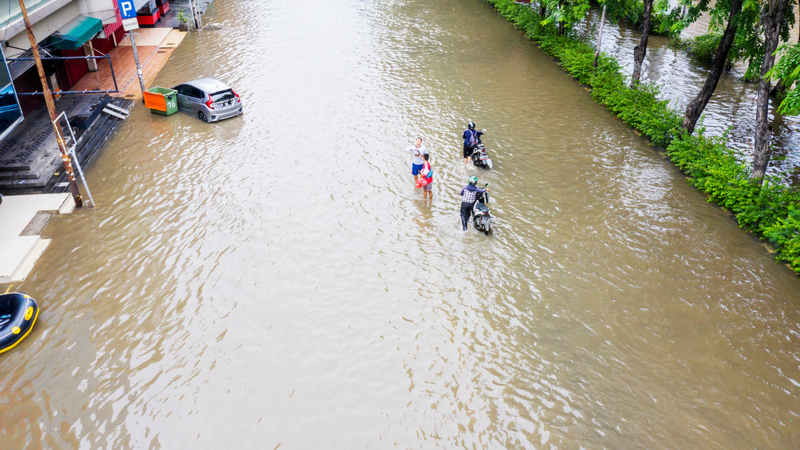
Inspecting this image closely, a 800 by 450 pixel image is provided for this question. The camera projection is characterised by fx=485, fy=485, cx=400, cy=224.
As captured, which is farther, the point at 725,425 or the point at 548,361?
the point at 548,361

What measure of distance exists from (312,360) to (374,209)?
605 cm

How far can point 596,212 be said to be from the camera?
15.4 metres

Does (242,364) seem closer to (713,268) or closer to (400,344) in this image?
(400,344)

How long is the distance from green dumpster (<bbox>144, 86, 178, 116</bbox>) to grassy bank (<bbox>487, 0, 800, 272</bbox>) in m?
19.3

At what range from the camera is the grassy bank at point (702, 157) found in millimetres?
13859

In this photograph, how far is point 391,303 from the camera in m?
12.0

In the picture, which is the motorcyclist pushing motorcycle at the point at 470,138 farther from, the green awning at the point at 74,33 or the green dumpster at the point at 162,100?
the green awning at the point at 74,33

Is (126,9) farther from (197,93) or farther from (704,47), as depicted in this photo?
(704,47)

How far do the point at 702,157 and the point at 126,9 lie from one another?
23.9 meters

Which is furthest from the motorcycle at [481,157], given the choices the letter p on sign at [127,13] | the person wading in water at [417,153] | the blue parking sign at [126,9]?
the blue parking sign at [126,9]

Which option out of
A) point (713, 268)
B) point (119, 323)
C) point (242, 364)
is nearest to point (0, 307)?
point (119, 323)

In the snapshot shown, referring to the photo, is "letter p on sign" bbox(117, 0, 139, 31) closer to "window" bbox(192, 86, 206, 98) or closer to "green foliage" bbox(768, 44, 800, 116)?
"window" bbox(192, 86, 206, 98)

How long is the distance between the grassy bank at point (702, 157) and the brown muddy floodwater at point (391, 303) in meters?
0.50

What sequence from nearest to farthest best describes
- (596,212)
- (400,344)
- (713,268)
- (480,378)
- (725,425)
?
(725,425), (480,378), (400,344), (713,268), (596,212)
